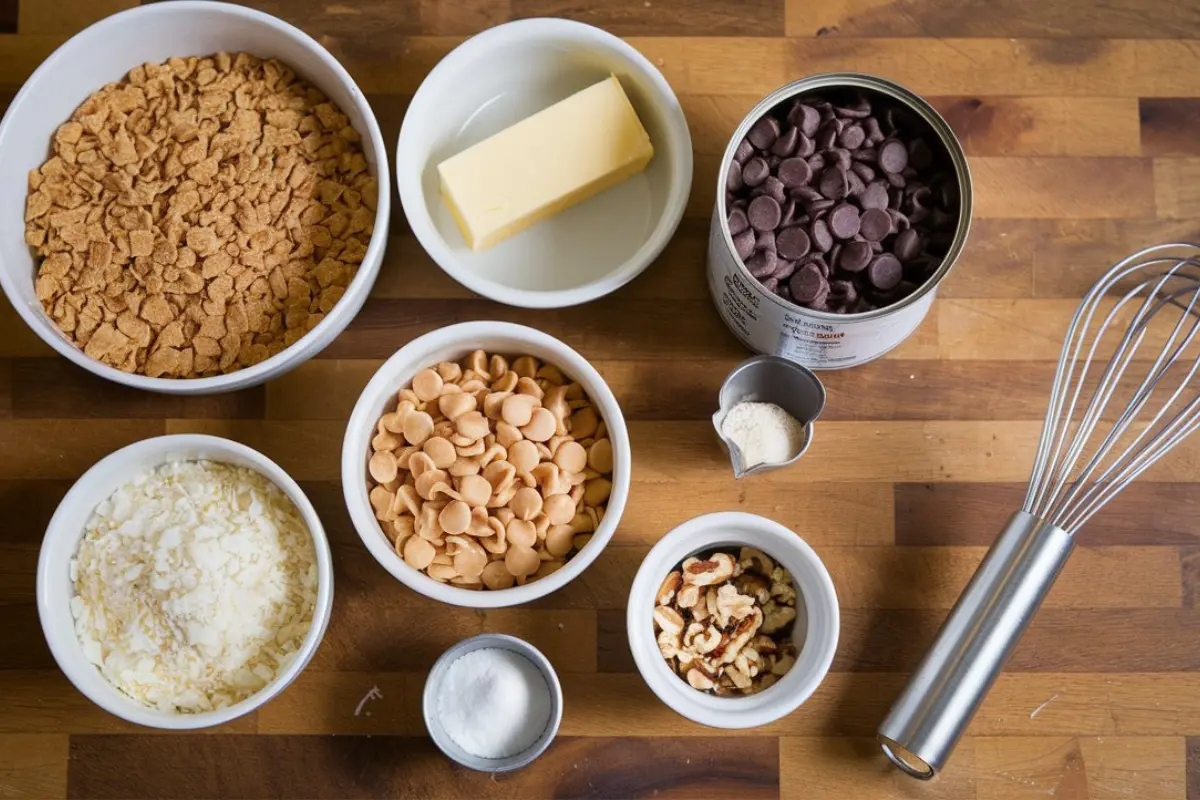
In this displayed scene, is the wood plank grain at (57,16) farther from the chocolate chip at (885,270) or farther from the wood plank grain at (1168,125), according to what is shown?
the wood plank grain at (1168,125)

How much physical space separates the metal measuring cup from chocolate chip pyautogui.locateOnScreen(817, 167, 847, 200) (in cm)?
17

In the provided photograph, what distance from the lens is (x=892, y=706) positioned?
3.40 ft

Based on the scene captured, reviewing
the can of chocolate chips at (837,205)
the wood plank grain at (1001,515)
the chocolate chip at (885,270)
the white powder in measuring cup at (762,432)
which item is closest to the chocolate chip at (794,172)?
the can of chocolate chips at (837,205)

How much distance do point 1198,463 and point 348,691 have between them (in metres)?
0.93

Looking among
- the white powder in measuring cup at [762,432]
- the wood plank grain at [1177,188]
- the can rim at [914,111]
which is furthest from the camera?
the wood plank grain at [1177,188]

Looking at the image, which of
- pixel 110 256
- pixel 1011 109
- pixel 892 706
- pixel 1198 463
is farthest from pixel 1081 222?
pixel 110 256

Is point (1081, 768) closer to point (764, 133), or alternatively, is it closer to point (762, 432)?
point (762, 432)

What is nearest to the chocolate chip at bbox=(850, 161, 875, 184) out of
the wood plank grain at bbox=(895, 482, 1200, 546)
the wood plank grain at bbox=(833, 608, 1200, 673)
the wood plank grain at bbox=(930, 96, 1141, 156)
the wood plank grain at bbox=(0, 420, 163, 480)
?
the wood plank grain at bbox=(930, 96, 1141, 156)

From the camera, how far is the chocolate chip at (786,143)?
1000mm

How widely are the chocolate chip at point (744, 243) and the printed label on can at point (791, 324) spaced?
1cm

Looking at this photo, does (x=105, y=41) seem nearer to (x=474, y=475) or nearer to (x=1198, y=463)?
(x=474, y=475)

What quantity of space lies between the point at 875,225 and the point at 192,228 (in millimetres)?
673

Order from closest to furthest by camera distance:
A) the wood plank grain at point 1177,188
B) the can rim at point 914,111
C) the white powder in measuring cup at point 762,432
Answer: the can rim at point 914,111, the white powder in measuring cup at point 762,432, the wood plank grain at point 1177,188

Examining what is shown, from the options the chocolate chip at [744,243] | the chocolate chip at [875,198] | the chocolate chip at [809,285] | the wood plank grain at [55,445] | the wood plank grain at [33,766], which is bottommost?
the wood plank grain at [33,766]
